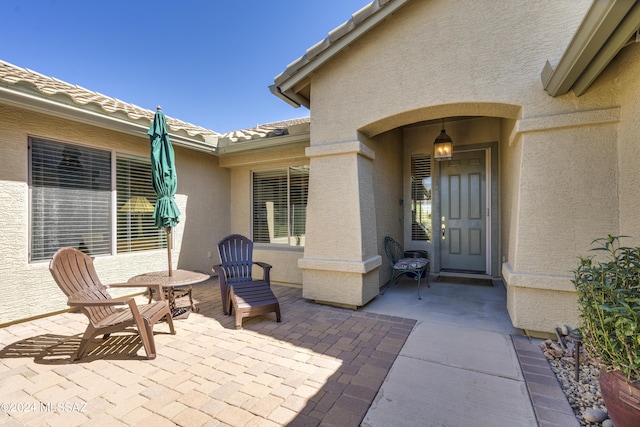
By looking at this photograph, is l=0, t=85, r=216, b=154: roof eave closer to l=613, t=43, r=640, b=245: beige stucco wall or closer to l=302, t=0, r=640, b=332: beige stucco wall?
l=302, t=0, r=640, b=332: beige stucco wall

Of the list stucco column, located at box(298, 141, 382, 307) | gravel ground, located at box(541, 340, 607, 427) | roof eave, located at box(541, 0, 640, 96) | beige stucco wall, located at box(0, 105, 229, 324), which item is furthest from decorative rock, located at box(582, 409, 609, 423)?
beige stucco wall, located at box(0, 105, 229, 324)

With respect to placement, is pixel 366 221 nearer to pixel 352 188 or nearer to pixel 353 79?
pixel 352 188

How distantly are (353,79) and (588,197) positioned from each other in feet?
11.4

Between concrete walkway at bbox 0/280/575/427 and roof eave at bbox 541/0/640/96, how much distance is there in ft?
9.72

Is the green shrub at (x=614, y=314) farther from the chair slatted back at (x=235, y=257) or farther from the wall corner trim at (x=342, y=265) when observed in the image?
the chair slatted back at (x=235, y=257)

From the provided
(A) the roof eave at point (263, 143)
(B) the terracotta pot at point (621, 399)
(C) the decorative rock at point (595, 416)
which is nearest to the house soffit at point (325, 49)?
(A) the roof eave at point (263, 143)

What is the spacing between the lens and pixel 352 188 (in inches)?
177

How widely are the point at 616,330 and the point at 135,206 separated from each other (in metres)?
6.71

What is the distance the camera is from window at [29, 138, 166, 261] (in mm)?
4281

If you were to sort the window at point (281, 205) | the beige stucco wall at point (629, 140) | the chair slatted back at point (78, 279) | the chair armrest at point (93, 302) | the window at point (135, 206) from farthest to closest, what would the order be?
the window at point (281, 205)
the window at point (135, 206)
the chair slatted back at point (78, 279)
the chair armrest at point (93, 302)
the beige stucco wall at point (629, 140)

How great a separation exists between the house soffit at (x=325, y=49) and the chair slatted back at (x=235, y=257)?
9.11ft

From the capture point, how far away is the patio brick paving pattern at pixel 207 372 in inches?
86.3

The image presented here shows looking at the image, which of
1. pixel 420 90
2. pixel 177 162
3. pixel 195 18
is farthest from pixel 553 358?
pixel 195 18

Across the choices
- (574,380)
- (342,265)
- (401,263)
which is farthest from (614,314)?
(401,263)
